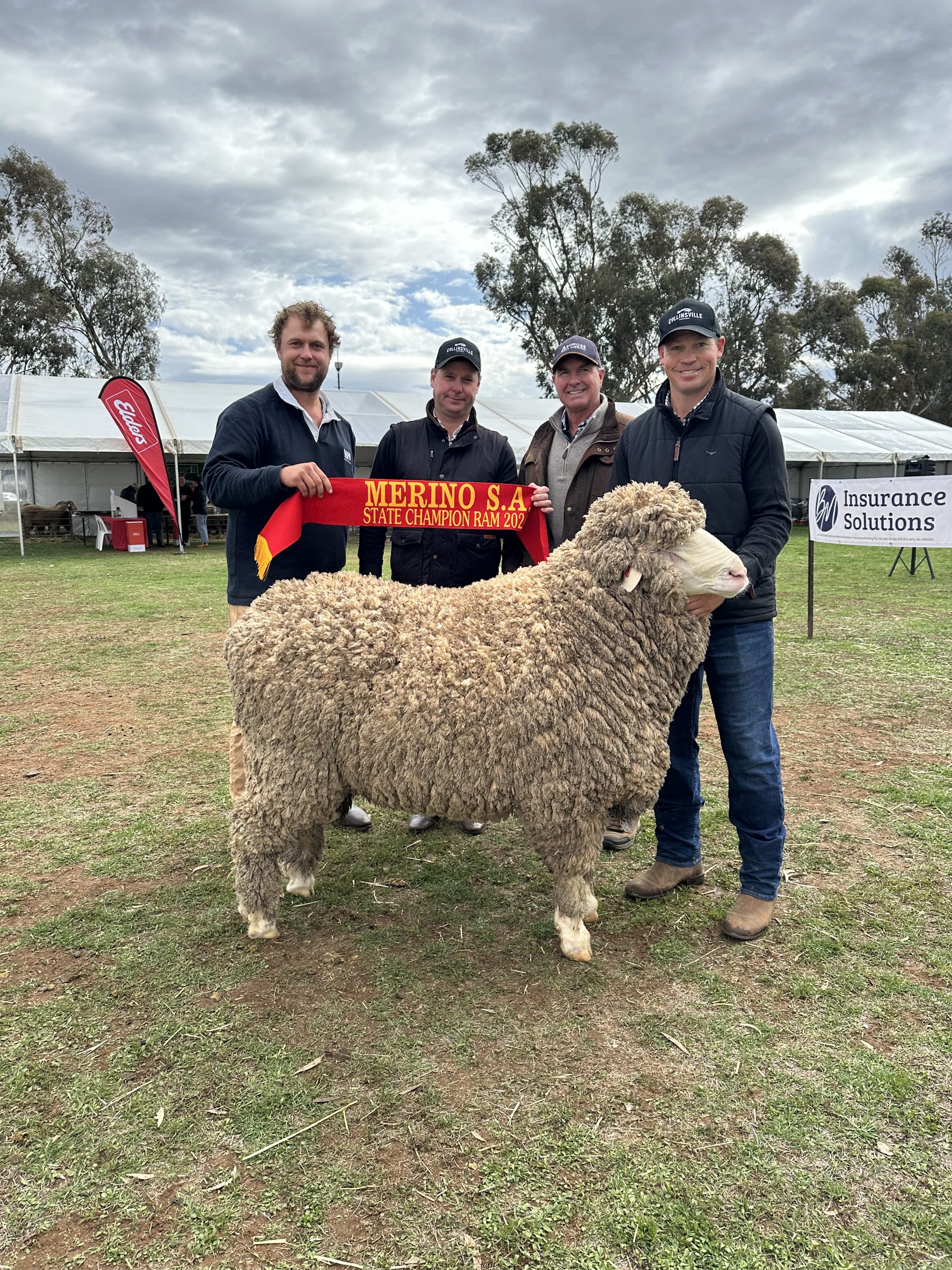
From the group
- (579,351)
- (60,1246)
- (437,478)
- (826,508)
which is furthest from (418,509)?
(826,508)

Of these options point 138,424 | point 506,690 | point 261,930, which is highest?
point 138,424

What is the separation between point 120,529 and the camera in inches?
798

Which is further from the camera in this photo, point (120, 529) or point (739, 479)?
point (120, 529)

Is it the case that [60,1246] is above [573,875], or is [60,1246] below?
below

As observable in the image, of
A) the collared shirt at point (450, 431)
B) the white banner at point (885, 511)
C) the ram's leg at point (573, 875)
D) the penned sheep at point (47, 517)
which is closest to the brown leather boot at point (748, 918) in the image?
the ram's leg at point (573, 875)

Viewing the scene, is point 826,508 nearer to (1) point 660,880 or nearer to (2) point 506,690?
(1) point 660,880

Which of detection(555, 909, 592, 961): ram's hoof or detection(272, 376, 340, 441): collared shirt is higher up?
detection(272, 376, 340, 441): collared shirt

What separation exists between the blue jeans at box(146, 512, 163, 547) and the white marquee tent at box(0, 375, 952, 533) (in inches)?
73.5

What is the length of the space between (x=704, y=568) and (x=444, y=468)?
64.9 inches

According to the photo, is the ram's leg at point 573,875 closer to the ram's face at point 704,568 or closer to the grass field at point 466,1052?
the grass field at point 466,1052

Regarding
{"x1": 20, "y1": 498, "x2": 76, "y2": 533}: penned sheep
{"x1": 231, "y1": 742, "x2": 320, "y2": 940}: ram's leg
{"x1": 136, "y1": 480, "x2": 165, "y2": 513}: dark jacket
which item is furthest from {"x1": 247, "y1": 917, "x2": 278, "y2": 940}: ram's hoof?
{"x1": 20, "y1": 498, "x2": 76, "y2": 533}: penned sheep

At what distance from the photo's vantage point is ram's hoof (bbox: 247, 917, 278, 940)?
3.16 metres

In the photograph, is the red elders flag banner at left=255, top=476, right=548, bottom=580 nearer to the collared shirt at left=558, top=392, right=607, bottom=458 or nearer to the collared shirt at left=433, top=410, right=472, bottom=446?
the collared shirt at left=433, top=410, right=472, bottom=446

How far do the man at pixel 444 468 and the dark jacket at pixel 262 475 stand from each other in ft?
1.00
